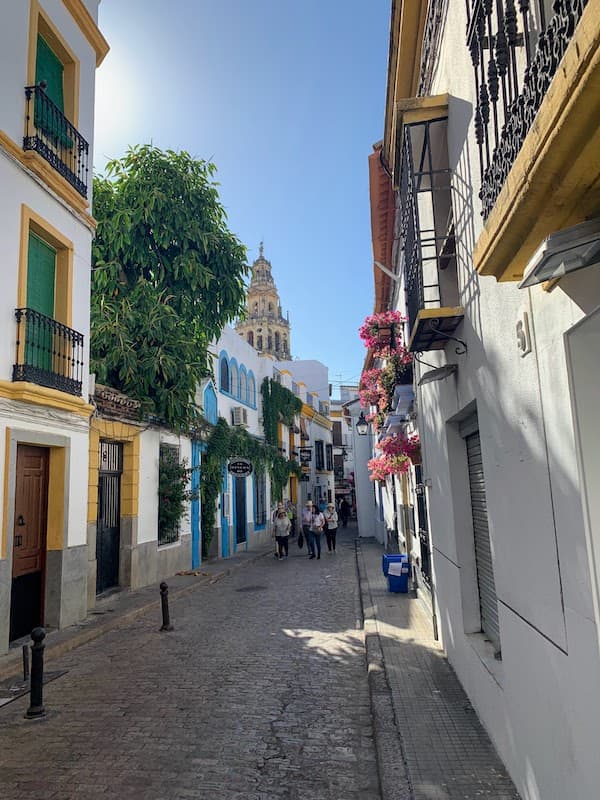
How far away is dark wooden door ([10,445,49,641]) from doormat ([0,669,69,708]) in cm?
157

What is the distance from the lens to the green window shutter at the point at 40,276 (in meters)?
8.93

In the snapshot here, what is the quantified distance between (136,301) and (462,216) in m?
10.5

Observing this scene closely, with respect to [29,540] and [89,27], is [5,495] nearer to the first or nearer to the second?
[29,540]

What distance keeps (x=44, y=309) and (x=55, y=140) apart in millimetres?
2804

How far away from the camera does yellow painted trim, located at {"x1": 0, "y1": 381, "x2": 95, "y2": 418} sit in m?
7.79

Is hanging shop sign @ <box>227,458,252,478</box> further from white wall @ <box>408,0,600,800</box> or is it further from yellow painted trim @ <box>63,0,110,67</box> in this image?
white wall @ <box>408,0,600,800</box>

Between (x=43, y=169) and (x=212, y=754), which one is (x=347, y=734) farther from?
(x=43, y=169)

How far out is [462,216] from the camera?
192 inches

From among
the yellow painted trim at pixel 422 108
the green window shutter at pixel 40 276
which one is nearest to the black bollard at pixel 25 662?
the green window shutter at pixel 40 276

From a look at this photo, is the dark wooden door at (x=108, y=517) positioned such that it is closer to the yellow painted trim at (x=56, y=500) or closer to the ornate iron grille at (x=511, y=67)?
the yellow painted trim at (x=56, y=500)

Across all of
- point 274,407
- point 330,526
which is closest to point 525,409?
point 330,526

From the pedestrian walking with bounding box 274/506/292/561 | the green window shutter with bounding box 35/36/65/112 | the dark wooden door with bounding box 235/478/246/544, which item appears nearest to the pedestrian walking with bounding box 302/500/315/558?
the pedestrian walking with bounding box 274/506/292/561

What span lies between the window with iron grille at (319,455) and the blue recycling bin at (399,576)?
1122 inches

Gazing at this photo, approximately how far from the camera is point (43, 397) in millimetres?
8305
